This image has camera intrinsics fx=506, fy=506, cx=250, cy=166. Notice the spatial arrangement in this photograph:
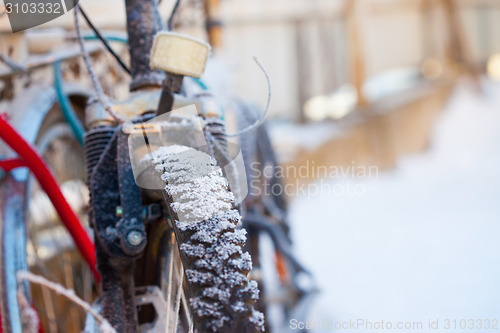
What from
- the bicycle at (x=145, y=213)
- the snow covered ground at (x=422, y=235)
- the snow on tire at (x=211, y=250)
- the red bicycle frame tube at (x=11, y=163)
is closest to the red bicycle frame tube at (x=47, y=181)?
the red bicycle frame tube at (x=11, y=163)

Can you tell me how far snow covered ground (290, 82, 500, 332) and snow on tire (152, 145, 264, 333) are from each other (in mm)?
1157

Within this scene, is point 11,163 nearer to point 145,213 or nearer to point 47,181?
point 47,181

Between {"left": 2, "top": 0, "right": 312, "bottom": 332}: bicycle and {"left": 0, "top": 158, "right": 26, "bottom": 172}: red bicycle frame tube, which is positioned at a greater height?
{"left": 0, "top": 158, "right": 26, "bottom": 172}: red bicycle frame tube

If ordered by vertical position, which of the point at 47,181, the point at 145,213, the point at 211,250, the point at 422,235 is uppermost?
the point at 422,235

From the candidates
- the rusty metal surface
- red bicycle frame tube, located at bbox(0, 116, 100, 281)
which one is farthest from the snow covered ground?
the rusty metal surface

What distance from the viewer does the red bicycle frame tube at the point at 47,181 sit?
4.19 feet

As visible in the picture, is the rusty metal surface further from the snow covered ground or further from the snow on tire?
the snow covered ground

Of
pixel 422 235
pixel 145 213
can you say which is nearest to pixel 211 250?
pixel 145 213

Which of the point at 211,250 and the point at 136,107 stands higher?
the point at 136,107

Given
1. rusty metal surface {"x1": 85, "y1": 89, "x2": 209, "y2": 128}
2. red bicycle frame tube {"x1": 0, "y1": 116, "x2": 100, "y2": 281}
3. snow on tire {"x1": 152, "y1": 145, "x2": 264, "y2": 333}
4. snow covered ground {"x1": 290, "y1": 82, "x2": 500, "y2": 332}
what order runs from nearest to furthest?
snow on tire {"x1": 152, "y1": 145, "x2": 264, "y2": 333} < rusty metal surface {"x1": 85, "y1": 89, "x2": 209, "y2": 128} < red bicycle frame tube {"x1": 0, "y1": 116, "x2": 100, "y2": 281} < snow covered ground {"x1": 290, "y1": 82, "x2": 500, "y2": 332}

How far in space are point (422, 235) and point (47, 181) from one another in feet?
9.35

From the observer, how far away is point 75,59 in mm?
1900

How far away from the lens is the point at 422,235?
3555 mm

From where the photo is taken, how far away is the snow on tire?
2.48 feet
